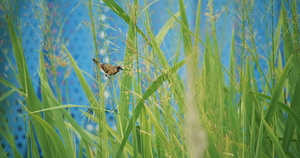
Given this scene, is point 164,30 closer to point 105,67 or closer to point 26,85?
point 105,67

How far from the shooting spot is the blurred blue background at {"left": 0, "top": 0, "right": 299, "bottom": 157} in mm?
465

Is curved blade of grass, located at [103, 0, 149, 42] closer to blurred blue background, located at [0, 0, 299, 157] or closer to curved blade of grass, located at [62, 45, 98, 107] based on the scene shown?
blurred blue background, located at [0, 0, 299, 157]

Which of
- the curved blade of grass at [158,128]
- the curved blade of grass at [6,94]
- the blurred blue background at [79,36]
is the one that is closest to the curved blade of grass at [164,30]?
the blurred blue background at [79,36]

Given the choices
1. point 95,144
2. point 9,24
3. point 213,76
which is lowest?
point 95,144

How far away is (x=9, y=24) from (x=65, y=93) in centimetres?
15

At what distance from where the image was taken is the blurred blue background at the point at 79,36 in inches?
18.3

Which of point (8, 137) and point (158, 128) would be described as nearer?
point (158, 128)

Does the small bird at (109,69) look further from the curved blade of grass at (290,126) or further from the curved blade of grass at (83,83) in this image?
the curved blade of grass at (290,126)

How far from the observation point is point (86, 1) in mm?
447

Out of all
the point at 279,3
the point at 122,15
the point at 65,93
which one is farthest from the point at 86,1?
the point at 279,3

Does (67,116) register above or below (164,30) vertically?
below

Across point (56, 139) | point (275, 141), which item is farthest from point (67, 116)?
point (275, 141)

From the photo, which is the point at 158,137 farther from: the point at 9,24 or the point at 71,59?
the point at 9,24

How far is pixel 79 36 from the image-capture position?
52cm
